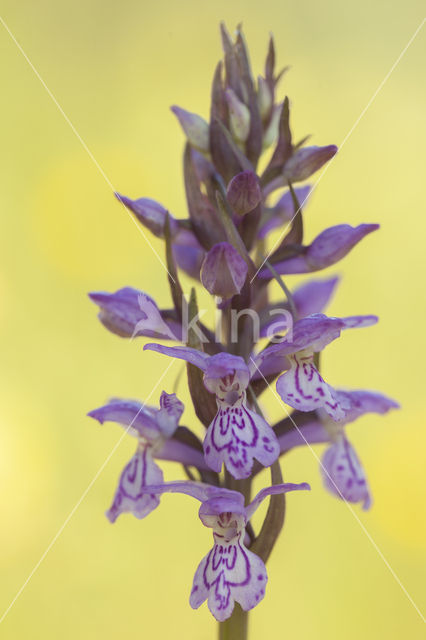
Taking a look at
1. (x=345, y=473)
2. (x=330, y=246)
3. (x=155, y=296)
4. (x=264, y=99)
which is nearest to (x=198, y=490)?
(x=345, y=473)

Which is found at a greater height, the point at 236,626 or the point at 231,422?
the point at 231,422

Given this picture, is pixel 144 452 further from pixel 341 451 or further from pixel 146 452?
pixel 341 451

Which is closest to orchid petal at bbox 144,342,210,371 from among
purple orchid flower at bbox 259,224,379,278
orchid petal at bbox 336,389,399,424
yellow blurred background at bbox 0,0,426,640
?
purple orchid flower at bbox 259,224,379,278

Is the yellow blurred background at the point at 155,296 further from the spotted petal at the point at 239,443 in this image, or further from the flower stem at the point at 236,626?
the spotted petal at the point at 239,443

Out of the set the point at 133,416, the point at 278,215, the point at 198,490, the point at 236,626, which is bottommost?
the point at 236,626

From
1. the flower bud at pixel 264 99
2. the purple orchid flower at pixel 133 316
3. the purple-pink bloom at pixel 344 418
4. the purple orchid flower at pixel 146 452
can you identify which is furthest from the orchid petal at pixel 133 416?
the flower bud at pixel 264 99

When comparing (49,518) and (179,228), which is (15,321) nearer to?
(49,518)

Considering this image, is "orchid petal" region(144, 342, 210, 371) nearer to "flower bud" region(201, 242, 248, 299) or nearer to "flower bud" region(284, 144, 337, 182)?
"flower bud" region(201, 242, 248, 299)

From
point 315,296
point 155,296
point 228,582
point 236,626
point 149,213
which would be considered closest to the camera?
point 228,582
